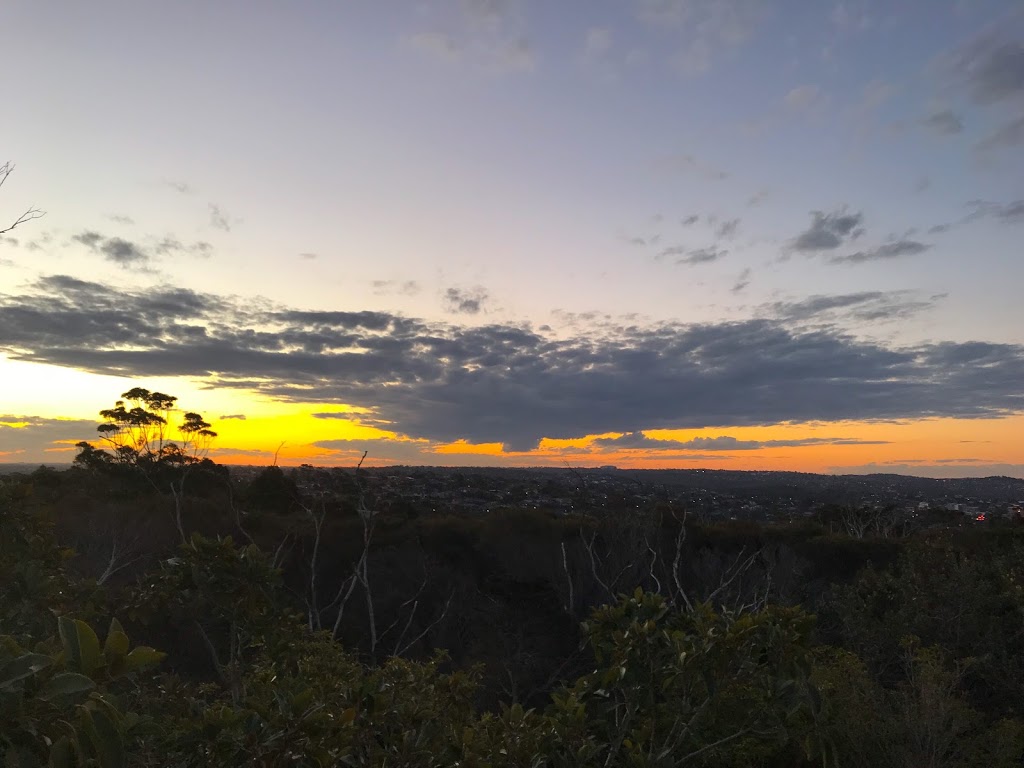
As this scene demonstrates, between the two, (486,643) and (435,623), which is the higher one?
(435,623)

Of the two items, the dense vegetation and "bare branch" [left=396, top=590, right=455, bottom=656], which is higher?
the dense vegetation

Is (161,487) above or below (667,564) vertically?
above

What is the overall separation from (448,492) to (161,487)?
2239 centimetres

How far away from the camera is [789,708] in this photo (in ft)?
9.65

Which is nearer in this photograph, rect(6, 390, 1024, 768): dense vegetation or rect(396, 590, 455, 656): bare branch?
rect(6, 390, 1024, 768): dense vegetation

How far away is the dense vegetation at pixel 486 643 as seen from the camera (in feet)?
7.77

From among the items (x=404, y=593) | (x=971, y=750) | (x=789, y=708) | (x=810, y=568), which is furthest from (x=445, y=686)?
(x=810, y=568)

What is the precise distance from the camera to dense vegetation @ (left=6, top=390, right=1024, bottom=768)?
7.77 feet

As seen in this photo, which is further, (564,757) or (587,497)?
(587,497)

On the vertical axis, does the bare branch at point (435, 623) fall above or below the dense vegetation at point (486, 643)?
below

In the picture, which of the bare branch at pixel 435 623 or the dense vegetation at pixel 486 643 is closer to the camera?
the dense vegetation at pixel 486 643

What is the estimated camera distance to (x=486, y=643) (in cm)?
2381

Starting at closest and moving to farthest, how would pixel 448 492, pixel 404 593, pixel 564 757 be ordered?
pixel 564 757 → pixel 404 593 → pixel 448 492

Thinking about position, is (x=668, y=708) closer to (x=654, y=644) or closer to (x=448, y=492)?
(x=654, y=644)
